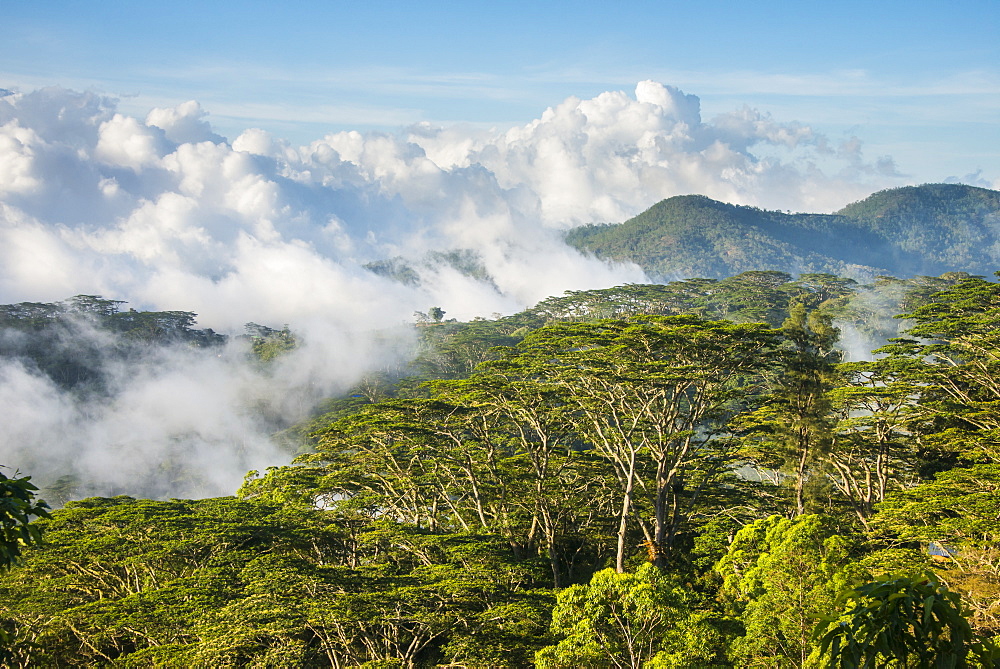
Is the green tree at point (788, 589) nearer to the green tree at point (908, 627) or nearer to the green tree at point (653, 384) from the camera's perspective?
the green tree at point (653, 384)

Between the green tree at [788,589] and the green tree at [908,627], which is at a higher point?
the green tree at [908,627]

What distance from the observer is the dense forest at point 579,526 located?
54.2 feet

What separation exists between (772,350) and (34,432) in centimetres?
6990

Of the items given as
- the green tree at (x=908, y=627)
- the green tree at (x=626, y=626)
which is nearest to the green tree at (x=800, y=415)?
the green tree at (x=626, y=626)

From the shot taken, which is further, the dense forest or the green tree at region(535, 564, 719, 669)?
the dense forest

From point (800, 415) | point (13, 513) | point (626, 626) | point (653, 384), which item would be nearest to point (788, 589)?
point (626, 626)

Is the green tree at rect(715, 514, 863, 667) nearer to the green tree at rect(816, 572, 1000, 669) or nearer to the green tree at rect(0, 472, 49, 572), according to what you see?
the green tree at rect(816, 572, 1000, 669)

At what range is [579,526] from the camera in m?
28.6

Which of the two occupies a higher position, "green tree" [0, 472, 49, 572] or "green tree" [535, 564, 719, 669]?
"green tree" [0, 472, 49, 572]

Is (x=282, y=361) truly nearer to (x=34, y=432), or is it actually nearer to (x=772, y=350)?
(x=34, y=432)

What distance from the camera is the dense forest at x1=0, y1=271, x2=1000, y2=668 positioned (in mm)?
16516

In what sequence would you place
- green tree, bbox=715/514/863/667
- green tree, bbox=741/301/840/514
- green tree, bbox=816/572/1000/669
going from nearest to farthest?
1. green tree, bbox=816/572/1000/669
2. green tree, bbox=715/514/863/667
3. green tree, bbox=741/301/840/514

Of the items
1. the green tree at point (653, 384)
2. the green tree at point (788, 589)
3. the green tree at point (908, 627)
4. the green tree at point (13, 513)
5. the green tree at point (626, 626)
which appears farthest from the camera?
the green tree at point (653, 384)

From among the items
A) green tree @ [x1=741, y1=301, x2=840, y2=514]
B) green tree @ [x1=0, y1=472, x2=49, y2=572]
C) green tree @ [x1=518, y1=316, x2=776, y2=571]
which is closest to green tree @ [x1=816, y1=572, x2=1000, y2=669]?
green tree @ [x1=0, y1=472, x2=49, y2=572]
